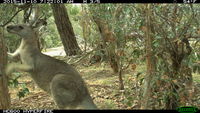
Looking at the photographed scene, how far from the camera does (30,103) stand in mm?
7965

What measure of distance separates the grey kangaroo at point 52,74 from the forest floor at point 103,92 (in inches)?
41.4

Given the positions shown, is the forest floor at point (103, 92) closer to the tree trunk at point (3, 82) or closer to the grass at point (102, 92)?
the grass at point (102, 92)

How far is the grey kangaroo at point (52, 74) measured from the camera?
17.1 ft

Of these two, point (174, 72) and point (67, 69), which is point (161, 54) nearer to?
point (174, 72)

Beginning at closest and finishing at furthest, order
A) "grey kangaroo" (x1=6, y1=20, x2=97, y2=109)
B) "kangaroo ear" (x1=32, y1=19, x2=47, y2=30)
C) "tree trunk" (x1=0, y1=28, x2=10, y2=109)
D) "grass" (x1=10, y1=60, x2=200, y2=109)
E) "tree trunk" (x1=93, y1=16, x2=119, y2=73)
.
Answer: "grey kangaroo" (x1=6, y1=20, x2=97, y2=109) < "tree trunk" (x1=0, y1=28, x2=10, y2=109) < "kangaroo ear" (x1=32, y1=19, x2=47, y2=30) < "grass" (x1=10, y1=60, x2=200, y2=109) < "tree trunk" (x1=93, y1=16, x2=119, y2=73)

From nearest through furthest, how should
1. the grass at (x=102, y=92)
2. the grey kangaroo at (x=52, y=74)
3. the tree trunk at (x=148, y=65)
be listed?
the tree trunk at (x=148, y=65) < the grey kangaroo at (x=52, y=74) < the grass at (x=102, y=92)

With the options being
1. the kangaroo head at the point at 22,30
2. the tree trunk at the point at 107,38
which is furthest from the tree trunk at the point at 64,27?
the kangaroo head at the point at 22,30

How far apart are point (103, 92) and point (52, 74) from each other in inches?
112

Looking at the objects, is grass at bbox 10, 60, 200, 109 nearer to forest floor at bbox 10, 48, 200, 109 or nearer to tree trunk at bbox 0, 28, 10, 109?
forest floor at bbox 10, 48, 200, 109

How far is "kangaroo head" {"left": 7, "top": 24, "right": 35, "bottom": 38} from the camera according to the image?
5.88m

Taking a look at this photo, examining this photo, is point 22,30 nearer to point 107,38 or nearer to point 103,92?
point 107,38

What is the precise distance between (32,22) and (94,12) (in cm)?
206

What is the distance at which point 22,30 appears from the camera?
19.7ft

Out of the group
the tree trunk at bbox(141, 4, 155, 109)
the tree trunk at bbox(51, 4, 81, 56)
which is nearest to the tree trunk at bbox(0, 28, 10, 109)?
A: the tree trunk at bbox(141, 4, 155, 109)
